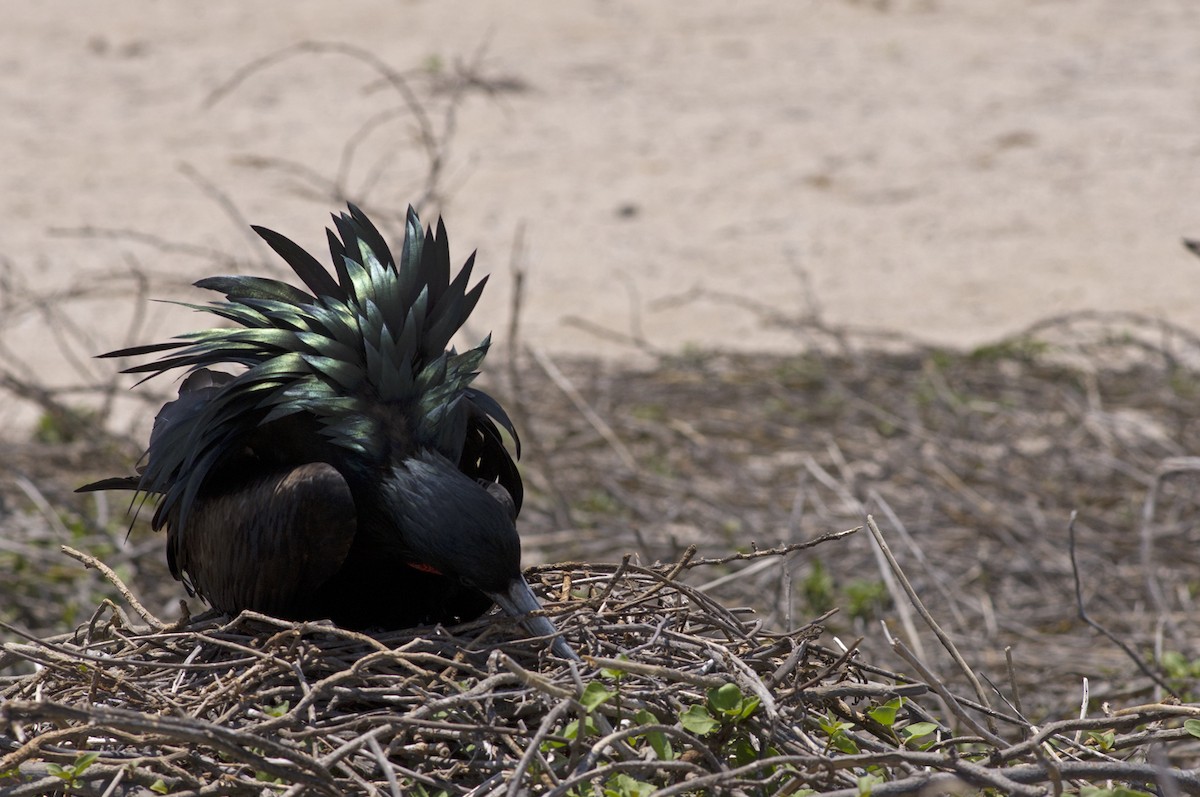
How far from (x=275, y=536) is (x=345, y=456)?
0.23m

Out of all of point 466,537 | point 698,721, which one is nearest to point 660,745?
point 698,721

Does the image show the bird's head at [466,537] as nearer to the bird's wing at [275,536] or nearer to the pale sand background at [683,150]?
the bird's wing at [275,536]

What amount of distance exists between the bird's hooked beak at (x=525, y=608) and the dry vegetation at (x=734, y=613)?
0.13 feet

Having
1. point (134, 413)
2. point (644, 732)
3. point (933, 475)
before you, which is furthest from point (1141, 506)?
point (134, 413)

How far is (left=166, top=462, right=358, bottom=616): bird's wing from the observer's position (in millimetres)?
2623

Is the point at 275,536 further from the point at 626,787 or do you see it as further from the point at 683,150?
the point at 683,150

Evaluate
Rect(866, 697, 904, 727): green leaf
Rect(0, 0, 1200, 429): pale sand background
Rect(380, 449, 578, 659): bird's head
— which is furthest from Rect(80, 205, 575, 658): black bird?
Rect(0, 0, 1200, 429): pale sand background

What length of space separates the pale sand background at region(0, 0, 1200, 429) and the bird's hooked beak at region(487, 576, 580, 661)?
5012 mm

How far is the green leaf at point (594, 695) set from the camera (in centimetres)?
220

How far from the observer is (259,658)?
246cm

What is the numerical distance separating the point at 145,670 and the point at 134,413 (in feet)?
15.3

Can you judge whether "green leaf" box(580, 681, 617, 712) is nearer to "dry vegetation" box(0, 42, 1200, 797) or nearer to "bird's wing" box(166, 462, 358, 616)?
"dry vegetation" box(0, 42, 1200, 797)

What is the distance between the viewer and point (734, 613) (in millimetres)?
2850

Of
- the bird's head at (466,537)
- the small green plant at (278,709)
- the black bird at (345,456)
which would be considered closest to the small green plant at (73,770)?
the small green plant at (278,709)
